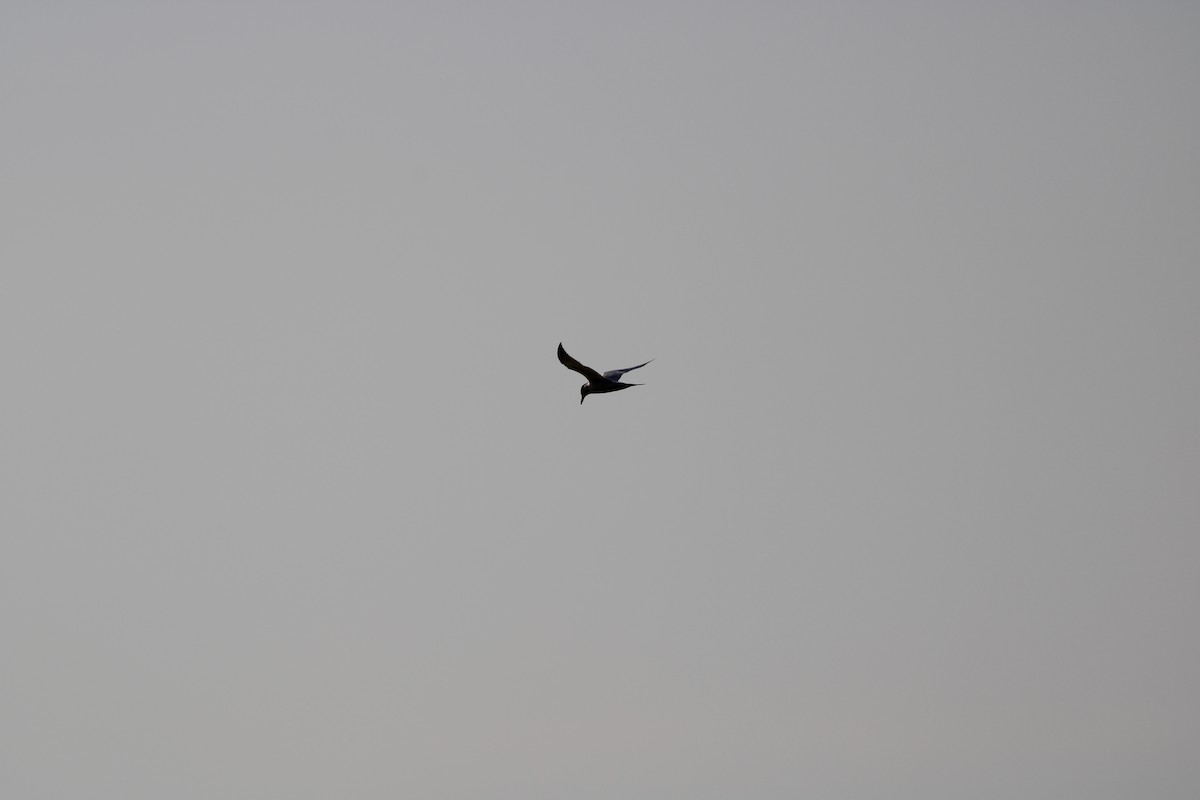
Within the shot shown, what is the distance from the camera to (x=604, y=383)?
58500 mm
